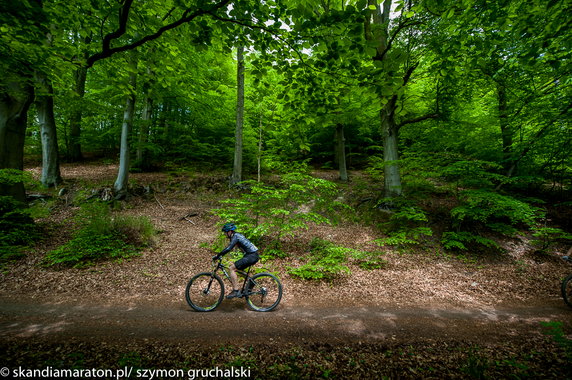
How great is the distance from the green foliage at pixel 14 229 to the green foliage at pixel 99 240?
101cm

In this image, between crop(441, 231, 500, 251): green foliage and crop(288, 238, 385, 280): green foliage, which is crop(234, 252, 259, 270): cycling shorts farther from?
crop(441, 231, 500, 251): green foliage

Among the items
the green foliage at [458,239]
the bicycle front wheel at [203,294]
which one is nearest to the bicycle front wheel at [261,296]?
the bicycle front wheel at [203,294]

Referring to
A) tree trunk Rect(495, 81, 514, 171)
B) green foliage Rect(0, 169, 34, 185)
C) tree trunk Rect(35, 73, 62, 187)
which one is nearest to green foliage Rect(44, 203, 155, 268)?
green foliage Rect(0, 169, 34, 185)

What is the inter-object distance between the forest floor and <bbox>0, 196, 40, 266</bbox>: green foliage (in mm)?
378

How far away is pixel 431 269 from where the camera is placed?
7.11 metres

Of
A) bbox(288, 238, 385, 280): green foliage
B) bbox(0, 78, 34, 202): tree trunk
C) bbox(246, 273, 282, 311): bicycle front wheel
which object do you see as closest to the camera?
bbox(246, 273, 282, 311): bicycle front wheel

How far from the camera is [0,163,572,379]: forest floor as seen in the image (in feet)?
10.4

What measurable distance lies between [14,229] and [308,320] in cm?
985

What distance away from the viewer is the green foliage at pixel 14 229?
6.38m

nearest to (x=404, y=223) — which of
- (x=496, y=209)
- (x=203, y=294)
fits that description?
(x=496, y=209)

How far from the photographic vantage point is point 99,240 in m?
7.08

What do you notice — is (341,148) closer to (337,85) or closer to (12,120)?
(337,85)

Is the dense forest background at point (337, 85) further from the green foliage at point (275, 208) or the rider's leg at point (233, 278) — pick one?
the rider's leg at point (233, 278)

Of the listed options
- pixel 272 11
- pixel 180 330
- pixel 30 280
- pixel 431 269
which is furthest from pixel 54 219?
pixel 431 269
